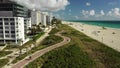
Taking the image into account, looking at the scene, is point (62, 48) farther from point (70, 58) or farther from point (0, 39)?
point (0, 39)

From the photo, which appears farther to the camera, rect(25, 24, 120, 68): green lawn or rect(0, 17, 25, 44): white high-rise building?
rect(0, 17, 25, 44): white high-rise building

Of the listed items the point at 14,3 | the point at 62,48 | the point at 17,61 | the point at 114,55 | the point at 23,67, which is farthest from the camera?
the point at 14,3

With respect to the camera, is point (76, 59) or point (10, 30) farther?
point (10, 30)

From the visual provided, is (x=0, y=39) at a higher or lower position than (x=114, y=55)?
higher

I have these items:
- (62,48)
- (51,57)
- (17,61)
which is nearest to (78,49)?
(62,48)

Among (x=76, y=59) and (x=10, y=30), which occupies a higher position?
(x=10, y=30)

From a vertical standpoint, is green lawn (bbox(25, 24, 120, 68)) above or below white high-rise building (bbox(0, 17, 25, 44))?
below

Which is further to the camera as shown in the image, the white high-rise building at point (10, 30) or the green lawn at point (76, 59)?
the white high-rise building at point (10, 30)

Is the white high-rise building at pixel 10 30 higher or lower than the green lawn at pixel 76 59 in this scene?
higher
